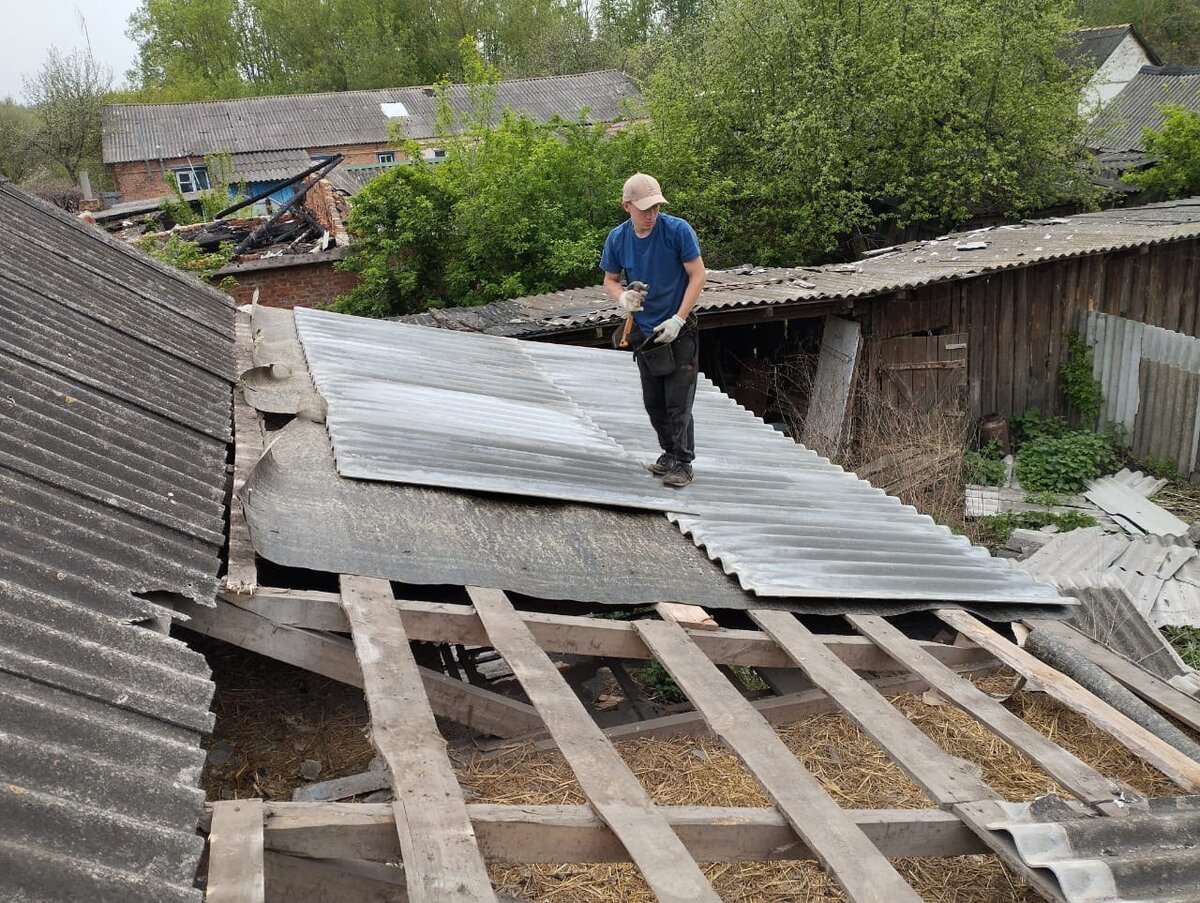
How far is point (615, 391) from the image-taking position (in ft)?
23.7

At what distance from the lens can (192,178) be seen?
34.2 metres

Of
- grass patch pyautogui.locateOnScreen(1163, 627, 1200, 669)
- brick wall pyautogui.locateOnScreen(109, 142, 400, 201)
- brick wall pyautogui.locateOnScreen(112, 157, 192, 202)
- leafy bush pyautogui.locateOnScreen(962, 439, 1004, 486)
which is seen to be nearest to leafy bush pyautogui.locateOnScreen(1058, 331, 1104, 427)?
leafy bush pyautogui.locateOnScreen(962, 439, 1004, 486)

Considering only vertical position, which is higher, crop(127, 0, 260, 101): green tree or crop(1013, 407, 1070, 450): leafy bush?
crop(127, 0, 260, 101): green tree

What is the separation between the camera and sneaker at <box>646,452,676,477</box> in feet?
17.2

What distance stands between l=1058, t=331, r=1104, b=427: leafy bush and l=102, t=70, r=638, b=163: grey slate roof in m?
23.1

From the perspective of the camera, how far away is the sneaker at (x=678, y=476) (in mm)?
5145

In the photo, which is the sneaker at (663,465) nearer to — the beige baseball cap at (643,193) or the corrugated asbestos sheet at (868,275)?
the beige baseball cap at (643,193)

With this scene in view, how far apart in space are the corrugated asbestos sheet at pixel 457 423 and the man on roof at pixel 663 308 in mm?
266

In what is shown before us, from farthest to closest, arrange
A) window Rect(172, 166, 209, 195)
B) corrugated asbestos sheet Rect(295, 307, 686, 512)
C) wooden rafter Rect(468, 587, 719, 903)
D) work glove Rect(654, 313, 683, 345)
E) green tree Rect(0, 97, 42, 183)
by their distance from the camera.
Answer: green tree Rect(0, 97, 42, 183)
window Rect(172, 166, 209, 195)
work glove Rect(654, 313, 683, 345)
corrugated asbestos sheet Rect(295, 307, 686, 512)
wooden rafter Rect(468, 587, 719, 903)

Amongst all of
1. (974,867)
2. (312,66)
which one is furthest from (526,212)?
(312,66)

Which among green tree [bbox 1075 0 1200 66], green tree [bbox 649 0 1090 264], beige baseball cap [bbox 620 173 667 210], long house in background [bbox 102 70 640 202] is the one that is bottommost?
beige baseball cap [bbox 620 173 667 210]

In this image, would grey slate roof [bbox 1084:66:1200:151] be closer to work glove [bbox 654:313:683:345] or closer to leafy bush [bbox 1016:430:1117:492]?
leafy bush [bbox 1016:430:1117:492]

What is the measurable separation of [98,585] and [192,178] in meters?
35.7

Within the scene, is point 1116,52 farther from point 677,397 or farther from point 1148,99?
point 677,397
